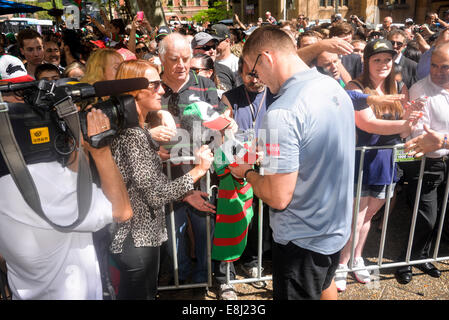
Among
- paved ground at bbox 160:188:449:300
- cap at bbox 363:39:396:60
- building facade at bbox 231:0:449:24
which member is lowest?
paved ground at bbox 160:188:449:300

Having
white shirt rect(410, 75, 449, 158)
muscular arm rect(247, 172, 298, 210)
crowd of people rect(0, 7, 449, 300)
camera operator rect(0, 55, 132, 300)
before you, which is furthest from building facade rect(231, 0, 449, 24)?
camera operator rect(0, 55, 132, 300)

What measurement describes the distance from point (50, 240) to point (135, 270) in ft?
2.10

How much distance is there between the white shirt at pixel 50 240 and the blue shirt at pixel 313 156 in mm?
960

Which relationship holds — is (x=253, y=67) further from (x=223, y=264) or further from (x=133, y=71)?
(x=223, y=264)

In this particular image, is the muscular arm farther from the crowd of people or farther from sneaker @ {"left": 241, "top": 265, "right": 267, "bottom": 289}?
sneaker @ {"left": 241, "top": 265, "right": 267, "bottom": 289}

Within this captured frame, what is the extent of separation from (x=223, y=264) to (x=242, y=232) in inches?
23.0

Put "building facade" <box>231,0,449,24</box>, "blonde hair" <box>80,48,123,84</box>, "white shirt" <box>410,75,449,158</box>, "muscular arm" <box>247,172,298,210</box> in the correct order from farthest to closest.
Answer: "building facade" <box>231,0,449,24</box>
"white shirt" <box>410,75,449,158</box>
"blonde hair" <box>80,48,123,84</box>
"muscular arm" <box>247,172,298,210</box>

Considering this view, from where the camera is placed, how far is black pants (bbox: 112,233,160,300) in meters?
2.08

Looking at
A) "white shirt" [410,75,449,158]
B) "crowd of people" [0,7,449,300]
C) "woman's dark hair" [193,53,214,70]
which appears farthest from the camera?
"woman's dark hair" [193,53,214,70]

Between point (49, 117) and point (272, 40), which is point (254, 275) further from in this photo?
point (49, 117)

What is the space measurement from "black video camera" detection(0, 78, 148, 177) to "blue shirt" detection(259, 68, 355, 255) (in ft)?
2.67

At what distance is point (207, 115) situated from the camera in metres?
2.75

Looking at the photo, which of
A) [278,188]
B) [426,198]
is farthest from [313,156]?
[426,198]
